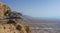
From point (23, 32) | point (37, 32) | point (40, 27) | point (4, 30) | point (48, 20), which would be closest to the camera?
point (4, 30)

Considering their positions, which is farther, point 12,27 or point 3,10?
point 3,10

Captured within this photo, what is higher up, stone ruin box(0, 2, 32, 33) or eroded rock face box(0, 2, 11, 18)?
eroded rock face box(0, 2, 11, 18)

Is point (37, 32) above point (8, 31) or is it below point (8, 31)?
below

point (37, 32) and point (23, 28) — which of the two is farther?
point (37, 32)

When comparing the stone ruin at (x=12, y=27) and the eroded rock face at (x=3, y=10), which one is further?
the eroded rock face at (x=3, y=10)

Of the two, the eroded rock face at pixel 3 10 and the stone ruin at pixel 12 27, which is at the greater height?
the eroded rock face at pixel 3 10

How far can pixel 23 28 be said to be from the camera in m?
7.82

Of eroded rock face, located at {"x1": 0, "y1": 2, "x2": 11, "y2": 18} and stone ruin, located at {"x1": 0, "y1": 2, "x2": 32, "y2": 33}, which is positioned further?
eroded rock face, located at {"x1": 0, "y1": 2, "x2": 11, "y2": 18}

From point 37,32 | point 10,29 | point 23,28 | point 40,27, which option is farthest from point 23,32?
point 40,27

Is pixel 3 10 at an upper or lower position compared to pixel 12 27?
upper

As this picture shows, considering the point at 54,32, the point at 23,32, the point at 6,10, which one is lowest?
the point at 54,32

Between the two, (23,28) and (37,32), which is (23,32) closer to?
(23,28)

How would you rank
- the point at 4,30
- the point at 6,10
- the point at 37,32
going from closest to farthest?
the point at 4,30, the point at 6,10, the point at 37,32

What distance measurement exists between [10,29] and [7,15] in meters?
2.32
